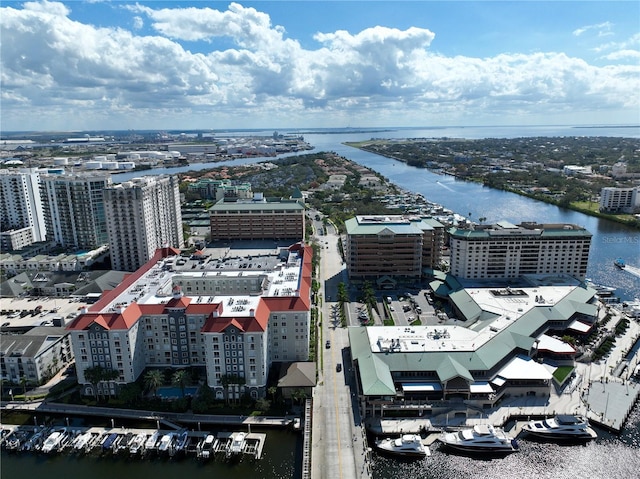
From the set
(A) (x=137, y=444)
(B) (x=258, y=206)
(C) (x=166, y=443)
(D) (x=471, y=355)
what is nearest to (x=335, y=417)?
(C) (x=166, y=443)

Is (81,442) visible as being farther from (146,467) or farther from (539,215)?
(539,215)

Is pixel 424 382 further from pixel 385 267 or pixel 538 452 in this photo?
pixel 385 267

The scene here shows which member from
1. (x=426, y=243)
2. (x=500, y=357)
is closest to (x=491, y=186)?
(x=426, y=243)

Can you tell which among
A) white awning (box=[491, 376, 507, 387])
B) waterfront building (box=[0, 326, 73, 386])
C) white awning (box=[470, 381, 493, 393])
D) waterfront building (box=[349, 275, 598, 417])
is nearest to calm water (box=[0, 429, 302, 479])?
waterfront building (box=[349, 275, 598, 417])

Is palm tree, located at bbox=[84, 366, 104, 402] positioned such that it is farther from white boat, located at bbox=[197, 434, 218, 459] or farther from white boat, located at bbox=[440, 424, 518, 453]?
white boat, located at bbox=[440, 424, 518, 453]

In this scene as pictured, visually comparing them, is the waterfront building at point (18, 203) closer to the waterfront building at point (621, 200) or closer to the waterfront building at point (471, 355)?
the waterfront building at point (471, 355)

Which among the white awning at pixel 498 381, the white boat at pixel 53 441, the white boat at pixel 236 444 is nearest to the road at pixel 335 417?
the white boat at pixel 236 444
